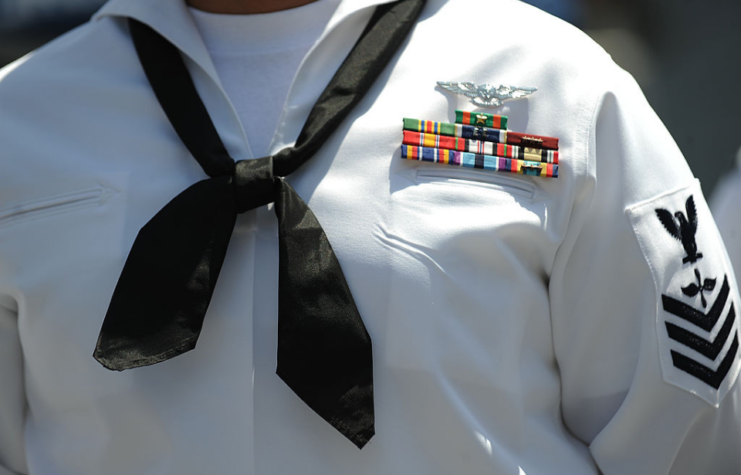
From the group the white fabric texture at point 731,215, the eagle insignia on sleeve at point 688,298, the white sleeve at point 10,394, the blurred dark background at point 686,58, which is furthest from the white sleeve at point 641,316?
the blurred dark background at point 686,58

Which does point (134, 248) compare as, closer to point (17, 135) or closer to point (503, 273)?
point (17, 135)

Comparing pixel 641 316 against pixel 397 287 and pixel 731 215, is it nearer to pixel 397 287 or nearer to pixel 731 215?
pixel 397 287

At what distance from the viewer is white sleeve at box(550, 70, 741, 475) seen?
4.21ft

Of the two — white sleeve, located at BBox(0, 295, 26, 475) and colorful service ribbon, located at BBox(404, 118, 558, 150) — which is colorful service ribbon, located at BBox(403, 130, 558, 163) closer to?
colorful service ribbon, located at BBox(404, 118, 558, 150)

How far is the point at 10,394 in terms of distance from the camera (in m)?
1.38

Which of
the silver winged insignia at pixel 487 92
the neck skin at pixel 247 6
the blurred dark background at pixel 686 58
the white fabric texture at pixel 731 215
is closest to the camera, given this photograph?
the silver winged insignia at pixel 487 92

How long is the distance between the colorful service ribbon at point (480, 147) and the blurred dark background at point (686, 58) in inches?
102

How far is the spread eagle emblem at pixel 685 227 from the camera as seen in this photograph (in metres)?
1.31

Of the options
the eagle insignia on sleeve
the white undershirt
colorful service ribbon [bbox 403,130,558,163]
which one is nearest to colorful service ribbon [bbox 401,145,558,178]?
colorful service ribbon [bbox 403,130,558,163]

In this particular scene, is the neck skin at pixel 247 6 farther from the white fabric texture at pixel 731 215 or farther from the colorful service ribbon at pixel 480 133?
the white fabric texture at pixel 731 215

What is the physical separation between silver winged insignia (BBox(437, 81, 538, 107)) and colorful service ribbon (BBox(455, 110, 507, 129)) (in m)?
0.02

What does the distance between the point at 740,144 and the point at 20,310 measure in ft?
10.8

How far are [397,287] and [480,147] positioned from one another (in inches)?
10.7

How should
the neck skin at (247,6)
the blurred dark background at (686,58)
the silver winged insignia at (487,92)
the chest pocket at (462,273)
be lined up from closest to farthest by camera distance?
the chest pocket at (462,273), the silver winged insignia at (487,92), the neck skin at (247,6), the blurred dark background at (686,58)
